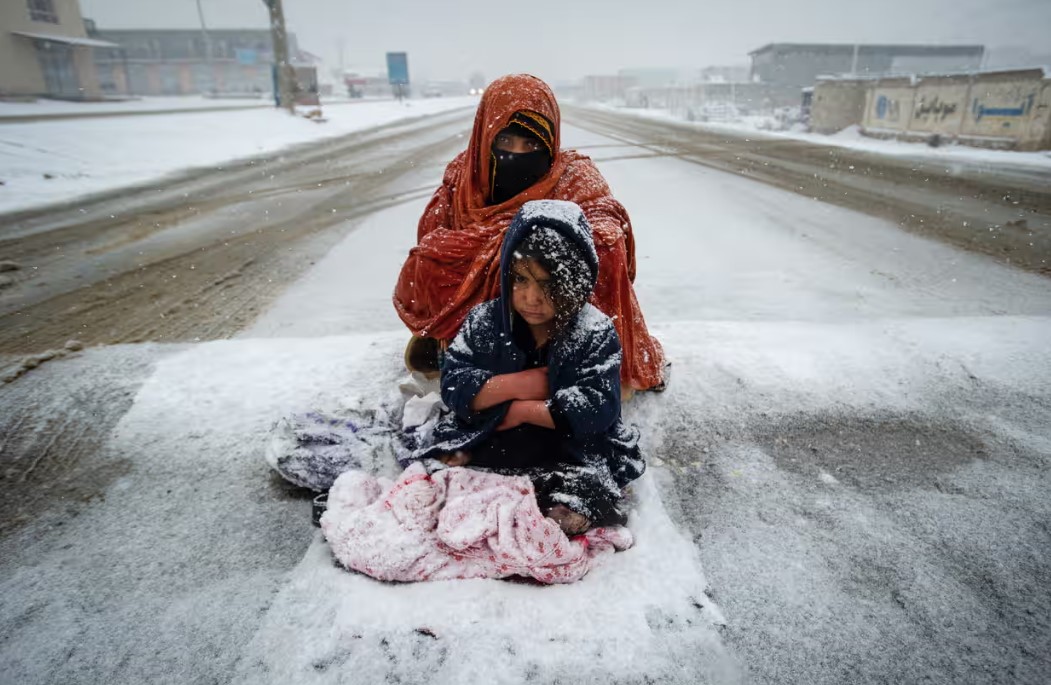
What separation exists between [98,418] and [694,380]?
279cm

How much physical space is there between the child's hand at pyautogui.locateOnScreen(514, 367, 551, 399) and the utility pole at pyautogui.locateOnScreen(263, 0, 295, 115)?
23389mm

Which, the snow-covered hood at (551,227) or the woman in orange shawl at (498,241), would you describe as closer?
the snow-covered hood at (551,227)

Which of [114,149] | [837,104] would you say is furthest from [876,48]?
[114,149]

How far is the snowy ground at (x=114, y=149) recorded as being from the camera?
337 inches

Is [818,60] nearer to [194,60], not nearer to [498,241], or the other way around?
[498,241]

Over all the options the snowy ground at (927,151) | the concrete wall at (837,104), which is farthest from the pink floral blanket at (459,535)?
the concrete wall at (837,104)

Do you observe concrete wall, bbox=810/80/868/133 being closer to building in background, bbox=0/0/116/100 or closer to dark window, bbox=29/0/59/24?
building in background, bbox=0/0/116/100

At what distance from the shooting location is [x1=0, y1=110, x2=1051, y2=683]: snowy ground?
141cm

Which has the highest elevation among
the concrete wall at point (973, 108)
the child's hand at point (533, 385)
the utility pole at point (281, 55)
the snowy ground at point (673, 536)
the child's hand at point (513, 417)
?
the utility pole at point (281, 55)

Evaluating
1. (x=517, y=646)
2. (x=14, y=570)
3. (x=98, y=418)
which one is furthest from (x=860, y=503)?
(x=98, y=418)

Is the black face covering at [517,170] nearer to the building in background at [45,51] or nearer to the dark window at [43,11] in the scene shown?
the building in background at [45,51]

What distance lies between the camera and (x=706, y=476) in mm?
2139

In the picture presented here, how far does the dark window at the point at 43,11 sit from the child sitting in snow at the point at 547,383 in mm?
34129

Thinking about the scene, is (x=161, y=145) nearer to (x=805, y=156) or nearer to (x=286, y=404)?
(x=286, y=404)
